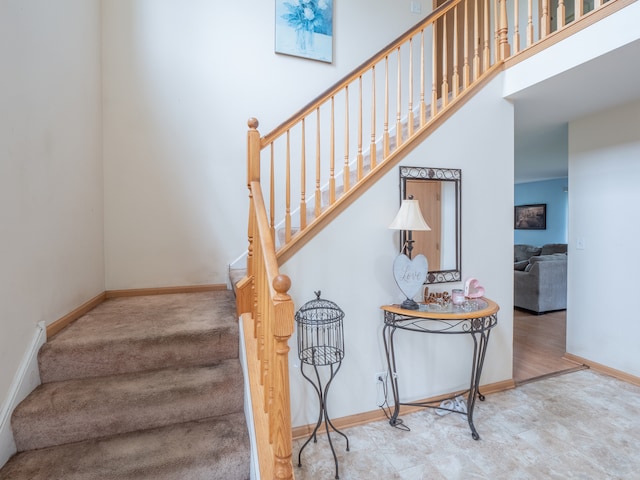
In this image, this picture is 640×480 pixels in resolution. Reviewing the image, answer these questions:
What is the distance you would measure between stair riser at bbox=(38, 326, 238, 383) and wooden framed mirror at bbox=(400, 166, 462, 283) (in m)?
1.48

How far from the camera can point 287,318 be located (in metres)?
1.14

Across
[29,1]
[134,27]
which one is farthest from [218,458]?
[134,27]

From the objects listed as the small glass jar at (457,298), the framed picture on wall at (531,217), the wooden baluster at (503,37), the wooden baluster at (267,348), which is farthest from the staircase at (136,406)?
the framed picture on wall at (531,217)

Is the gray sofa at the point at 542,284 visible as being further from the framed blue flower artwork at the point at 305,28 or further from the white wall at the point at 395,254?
the framed blue flower artwork at the point at 305,28

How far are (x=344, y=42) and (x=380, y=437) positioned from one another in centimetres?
356

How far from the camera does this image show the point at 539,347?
11.4ft

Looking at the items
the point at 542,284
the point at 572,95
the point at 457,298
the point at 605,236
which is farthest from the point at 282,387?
the point at 542,284

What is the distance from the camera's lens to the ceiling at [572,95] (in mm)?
2023

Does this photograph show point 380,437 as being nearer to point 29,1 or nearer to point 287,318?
point 287,318

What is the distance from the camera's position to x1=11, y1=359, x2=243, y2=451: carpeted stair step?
1.46 meters

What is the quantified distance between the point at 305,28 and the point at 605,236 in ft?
11.2

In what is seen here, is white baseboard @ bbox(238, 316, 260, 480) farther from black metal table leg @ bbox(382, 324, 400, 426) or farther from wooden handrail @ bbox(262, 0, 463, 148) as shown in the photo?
wooden handrail @ bbox(262, 0, 463, 148)

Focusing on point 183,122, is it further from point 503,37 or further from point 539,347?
point 539,347

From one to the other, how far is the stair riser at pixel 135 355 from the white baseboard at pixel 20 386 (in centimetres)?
4
